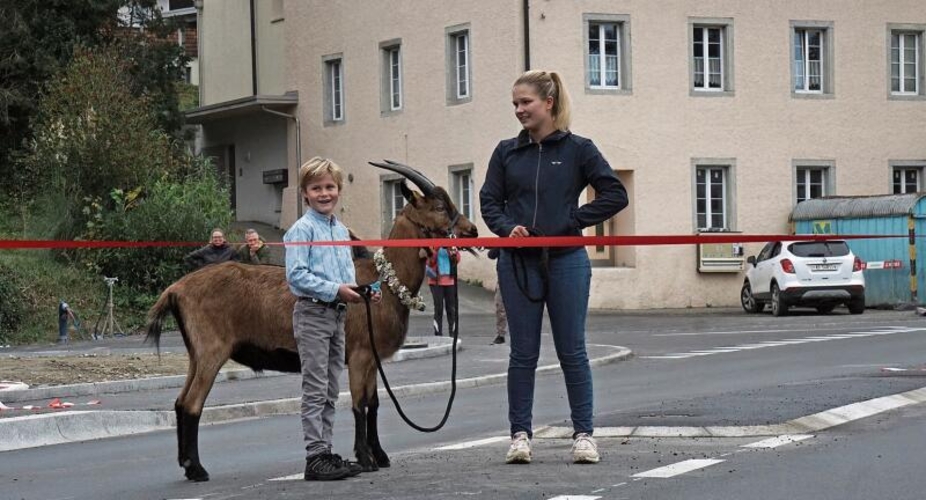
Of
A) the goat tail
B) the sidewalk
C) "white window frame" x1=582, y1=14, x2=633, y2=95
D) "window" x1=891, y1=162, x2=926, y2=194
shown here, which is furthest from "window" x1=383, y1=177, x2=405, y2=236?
the goat tail

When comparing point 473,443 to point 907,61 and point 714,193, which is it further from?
point 907,61

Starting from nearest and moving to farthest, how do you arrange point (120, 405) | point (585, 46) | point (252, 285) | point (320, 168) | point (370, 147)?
point (320, 168) → point (252, 285) → point (120, 405) → point (585, 46) → point (370, 147)

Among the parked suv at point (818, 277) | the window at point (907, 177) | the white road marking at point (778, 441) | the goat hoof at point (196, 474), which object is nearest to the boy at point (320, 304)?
the goat hoof at point (196, 474)

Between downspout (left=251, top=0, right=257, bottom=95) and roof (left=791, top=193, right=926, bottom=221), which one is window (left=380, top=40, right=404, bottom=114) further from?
roof (left=791, top=193, right=926, bottom=221)

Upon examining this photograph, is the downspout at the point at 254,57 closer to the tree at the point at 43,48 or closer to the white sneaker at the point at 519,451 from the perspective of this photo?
the tree at the point at 43,48

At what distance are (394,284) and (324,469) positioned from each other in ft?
4.34

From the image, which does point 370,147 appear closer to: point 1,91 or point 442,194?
point 1,91

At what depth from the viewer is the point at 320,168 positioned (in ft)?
33.0

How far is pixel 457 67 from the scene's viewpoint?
43031 mm

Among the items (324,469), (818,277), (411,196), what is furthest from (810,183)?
(324,469)

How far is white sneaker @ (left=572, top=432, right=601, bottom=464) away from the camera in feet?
32.1

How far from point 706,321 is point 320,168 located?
26077 mm

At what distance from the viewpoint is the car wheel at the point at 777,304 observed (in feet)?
120

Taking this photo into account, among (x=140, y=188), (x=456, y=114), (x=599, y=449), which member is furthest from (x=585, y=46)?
(x=599, y=449)
